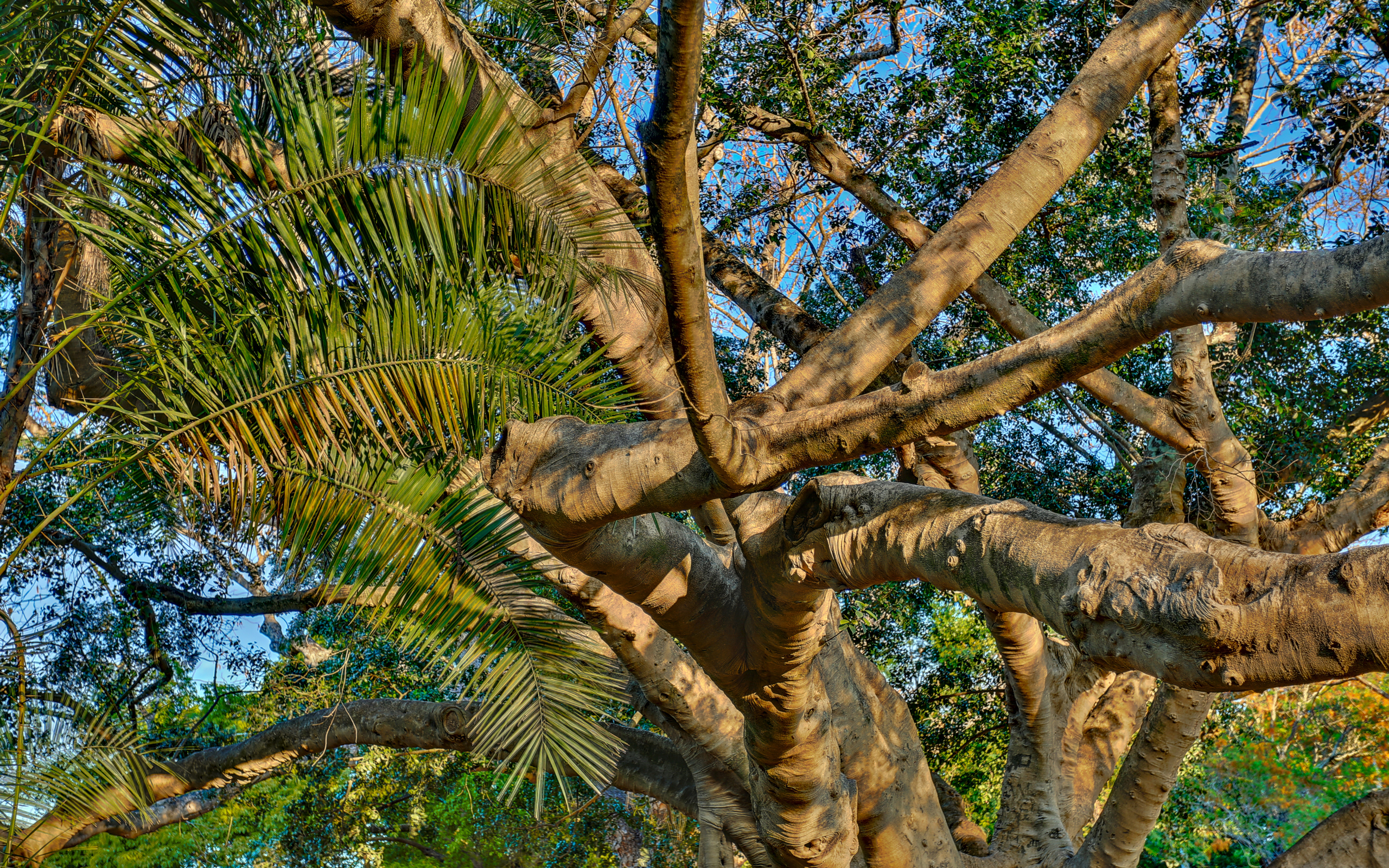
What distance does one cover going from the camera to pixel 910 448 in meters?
5.44

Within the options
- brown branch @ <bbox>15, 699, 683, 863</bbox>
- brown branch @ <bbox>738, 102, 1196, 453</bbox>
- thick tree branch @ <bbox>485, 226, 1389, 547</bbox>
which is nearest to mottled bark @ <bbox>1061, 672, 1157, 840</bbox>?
brown branch @ <bbox>738, 102, 1196, 453</bbox>

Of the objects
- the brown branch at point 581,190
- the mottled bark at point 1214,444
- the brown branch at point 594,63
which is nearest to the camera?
the brown branch at point 581,190

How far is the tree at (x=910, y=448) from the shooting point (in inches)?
80.4

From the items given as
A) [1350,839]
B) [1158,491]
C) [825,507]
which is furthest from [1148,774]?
[825,507]

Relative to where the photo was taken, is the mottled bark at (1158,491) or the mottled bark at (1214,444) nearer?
the mottled bark at (1214,444)

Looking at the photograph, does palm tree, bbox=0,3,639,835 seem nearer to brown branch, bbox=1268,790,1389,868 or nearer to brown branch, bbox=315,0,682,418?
brown branch, bbox=315,0,682,418

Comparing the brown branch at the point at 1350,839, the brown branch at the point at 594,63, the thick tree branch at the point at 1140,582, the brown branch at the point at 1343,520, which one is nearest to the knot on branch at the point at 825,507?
the thick tree branch at the point at 1140,582

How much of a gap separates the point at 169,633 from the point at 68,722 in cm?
468

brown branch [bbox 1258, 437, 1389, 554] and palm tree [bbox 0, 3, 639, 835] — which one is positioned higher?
brown branch [bbox 1258, 437, 1389, 554]

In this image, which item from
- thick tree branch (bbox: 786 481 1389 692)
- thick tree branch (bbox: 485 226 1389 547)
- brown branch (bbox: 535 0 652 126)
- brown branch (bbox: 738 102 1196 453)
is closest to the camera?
thick tree branch (bbox: 786 481 1389 692)

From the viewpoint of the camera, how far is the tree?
2.04 meters

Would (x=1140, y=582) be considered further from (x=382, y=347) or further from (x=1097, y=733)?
(x=1097, y=733)

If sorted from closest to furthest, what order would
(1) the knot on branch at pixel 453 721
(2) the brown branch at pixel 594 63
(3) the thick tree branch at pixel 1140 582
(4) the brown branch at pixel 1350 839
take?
(3) the thick tree branch at pixel 1140 582 < (2) the brown branch at pixel 594 63 < (4) the brown branch at pixel 1350 839 < (1) the knot on branch at pixel 453 721

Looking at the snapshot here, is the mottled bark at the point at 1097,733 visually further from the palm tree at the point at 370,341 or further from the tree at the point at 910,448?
the palm tree at the point at 370,341
